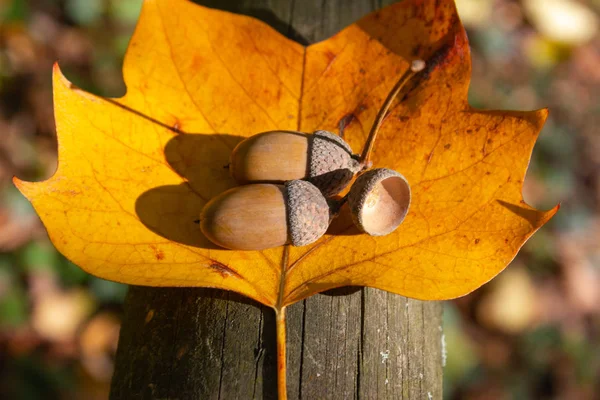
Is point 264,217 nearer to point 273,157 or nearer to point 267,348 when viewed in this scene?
point 273,157

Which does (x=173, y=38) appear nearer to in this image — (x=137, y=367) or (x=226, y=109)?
(x=226, y=109)

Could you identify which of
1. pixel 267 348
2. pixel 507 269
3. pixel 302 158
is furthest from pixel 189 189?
pixel 507 269

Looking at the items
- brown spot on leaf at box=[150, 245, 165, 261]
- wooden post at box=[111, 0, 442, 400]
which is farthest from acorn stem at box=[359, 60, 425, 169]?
brown spot on leaf at box=[150, 245, 165, 261]

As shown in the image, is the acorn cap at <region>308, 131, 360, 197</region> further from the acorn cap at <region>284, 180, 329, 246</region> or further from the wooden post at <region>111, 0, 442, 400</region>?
the wooden post at <region>111, 0, 442, 400</region>

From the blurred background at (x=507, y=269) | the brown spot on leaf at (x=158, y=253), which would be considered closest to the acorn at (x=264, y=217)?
the brown spot on leaf at (x=158, y=253)

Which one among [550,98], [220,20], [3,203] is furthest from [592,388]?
[3,203]

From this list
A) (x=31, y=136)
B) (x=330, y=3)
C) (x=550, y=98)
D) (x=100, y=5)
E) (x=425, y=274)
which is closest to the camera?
(x=425, y=274)
